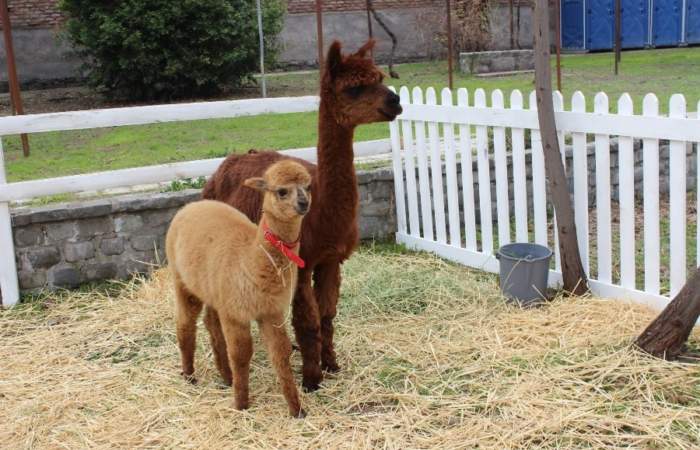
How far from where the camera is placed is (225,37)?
14.7 m

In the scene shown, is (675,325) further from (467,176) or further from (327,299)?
(467,176)

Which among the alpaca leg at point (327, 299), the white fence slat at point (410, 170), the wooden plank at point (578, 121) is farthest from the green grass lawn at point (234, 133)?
the alpaca leg at point (327, 299)

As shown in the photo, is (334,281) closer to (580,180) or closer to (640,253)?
(580,180)

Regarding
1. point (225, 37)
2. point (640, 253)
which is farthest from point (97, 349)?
point (225, 37)

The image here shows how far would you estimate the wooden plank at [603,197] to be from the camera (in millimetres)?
5421

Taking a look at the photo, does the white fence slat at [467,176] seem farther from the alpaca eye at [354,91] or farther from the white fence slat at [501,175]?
the alpaca eye at [354,91]

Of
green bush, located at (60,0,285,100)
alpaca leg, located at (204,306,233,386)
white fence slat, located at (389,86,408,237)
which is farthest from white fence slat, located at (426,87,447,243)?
green bush, located at (60,0,285,100)

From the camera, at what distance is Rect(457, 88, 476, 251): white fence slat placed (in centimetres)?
650

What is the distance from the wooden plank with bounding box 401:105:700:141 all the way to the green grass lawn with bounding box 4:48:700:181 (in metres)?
3.67

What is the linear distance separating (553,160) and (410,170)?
71.6 inches

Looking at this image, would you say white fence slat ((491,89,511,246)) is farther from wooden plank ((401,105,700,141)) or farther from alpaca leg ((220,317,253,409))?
alpaca leg ((220,317,253,409))

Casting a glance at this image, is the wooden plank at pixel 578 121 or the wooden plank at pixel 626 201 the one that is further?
the wooden plank at pixel 626 201

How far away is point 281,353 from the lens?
13.2 ft

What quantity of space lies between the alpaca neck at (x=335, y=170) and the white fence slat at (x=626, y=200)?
205 cm
